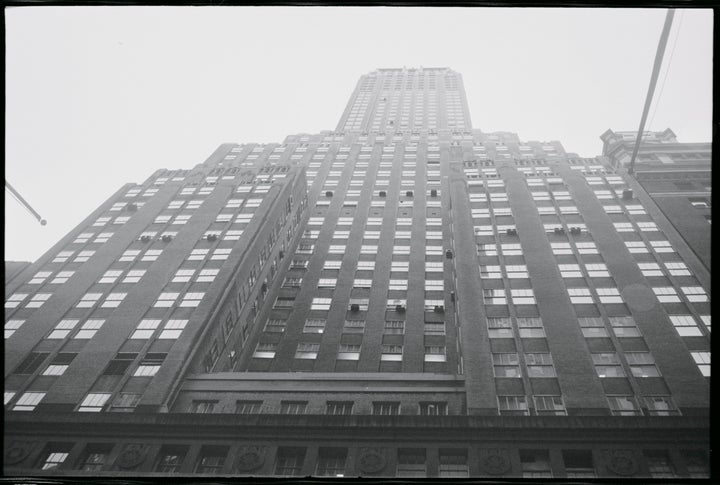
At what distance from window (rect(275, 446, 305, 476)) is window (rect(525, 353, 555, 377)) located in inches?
674

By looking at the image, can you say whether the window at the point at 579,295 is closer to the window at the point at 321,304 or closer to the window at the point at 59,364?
the window at the point at 321,304

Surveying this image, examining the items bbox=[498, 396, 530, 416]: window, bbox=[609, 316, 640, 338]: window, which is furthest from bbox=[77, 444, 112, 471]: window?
bbox=[609, 316, 640, 338]: window

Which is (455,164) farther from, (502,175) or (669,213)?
(669,213)

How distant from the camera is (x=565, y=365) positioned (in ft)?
119

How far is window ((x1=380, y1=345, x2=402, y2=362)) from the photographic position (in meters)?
44.8

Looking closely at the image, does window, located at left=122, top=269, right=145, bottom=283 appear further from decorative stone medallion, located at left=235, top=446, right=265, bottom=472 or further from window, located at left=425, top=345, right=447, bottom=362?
Result: window, located at left=425, top=345, right=447, bottom=362

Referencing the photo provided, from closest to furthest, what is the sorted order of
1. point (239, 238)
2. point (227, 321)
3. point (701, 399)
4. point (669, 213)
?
point (701, 399) → point (227, 321) → point (239, 238) → point (669, 213)

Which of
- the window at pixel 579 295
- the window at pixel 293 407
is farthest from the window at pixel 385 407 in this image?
the window at pixel 579 295

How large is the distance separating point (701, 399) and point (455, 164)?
140 feet

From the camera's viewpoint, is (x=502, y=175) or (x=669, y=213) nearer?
(x=669, y=213)

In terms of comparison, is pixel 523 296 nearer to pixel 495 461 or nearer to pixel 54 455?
pixel 495 461

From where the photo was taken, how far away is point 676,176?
64.1 m

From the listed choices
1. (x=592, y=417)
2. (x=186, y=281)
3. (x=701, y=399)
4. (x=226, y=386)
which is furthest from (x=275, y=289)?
(x=701, y=399)

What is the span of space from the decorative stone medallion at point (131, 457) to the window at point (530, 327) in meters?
28.3
